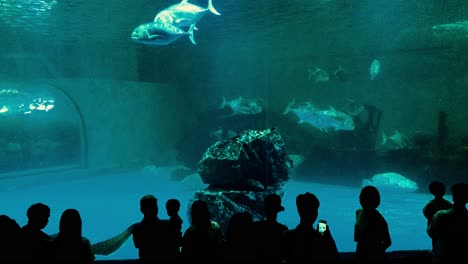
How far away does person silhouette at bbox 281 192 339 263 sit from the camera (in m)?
2.42

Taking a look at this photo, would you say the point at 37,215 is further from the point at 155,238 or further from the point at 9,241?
the point at 155,238

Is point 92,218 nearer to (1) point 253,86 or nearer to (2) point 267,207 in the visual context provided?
(2) point 267,207

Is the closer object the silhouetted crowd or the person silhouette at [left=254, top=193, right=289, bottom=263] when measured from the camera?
the silhouetted crowd

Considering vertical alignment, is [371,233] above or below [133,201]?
below

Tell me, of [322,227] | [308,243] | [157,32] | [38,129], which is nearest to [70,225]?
[308,243]

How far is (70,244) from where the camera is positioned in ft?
7.79

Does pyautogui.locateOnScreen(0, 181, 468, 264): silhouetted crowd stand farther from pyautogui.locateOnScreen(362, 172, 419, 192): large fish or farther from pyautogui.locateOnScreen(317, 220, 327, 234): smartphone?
pyautogui.locateOnScreen(362, 172, 419, 192): large fish

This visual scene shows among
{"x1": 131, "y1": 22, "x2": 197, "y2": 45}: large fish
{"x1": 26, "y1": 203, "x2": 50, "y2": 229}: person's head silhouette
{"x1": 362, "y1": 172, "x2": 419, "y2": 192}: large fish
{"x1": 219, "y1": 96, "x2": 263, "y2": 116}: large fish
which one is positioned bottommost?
{"x1": 26, "y1": 203, "x2": 50, "y2": 229}: person's head silhouette

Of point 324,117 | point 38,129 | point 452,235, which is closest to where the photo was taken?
point 452,235

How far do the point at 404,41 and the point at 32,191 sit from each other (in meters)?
17.9

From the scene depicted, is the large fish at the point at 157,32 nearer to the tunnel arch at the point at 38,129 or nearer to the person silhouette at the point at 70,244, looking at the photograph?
the person silhouette at the point at 70,244

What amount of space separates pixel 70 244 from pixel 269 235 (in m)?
1.29

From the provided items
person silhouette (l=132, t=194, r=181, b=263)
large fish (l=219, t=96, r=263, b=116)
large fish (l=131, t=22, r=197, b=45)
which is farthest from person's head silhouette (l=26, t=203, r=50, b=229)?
large fish (l=219, t=96, r=263, b=116)

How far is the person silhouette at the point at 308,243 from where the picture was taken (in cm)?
242
